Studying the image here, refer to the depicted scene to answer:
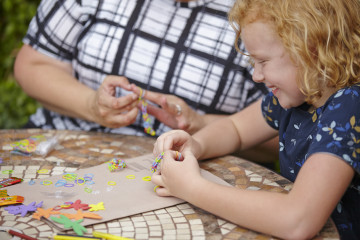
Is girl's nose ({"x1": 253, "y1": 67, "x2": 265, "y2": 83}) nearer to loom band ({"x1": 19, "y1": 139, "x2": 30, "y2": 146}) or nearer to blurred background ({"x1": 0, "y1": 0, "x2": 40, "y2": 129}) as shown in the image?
loom band ({"x1": 19, "y1": 139, "x2": 30, "y2": 146})

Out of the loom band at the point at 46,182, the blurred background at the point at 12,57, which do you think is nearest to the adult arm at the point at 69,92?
the loom band at the point at 46,182

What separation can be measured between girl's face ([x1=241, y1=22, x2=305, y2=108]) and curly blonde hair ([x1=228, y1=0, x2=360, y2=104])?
2cm

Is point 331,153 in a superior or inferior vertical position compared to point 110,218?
superior

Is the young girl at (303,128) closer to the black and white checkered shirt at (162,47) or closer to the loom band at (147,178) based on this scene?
the loom band at (147,178)

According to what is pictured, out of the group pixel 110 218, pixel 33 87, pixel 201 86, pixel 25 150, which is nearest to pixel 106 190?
pixel 110 218

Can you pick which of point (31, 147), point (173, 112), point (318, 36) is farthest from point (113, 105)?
point (318, 36)

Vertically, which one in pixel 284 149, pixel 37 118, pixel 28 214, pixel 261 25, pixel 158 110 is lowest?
pixel 37 118

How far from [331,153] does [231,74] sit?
805 millimetres

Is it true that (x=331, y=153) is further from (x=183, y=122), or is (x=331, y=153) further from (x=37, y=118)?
(x=37, y=118)

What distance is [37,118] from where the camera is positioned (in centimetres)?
209

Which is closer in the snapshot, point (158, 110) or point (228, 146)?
point (228, 146)

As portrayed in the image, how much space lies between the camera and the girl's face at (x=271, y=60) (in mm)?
1232

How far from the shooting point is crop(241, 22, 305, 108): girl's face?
4.04ft

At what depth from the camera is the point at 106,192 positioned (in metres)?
1.23
